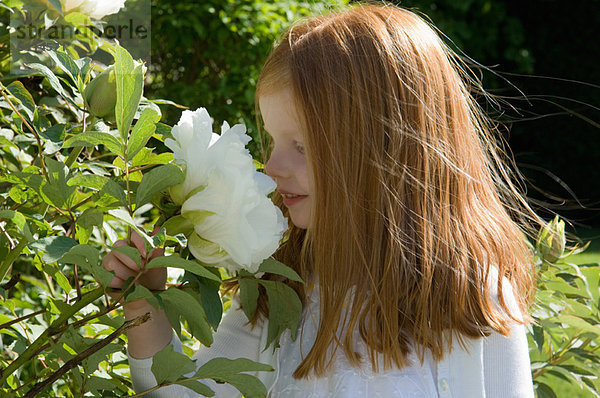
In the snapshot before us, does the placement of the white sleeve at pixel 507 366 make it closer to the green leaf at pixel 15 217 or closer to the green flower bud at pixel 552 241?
the green flower bud at pixel 552 241

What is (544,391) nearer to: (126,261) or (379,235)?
(379,235)

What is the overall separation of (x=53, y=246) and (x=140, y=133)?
126 mm

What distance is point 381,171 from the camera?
42.4 inches

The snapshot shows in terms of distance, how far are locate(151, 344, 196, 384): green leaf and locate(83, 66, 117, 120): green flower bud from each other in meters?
0.26

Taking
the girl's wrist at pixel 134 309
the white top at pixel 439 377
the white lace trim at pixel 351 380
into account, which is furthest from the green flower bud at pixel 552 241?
the girl's wrist at pixel 134 309

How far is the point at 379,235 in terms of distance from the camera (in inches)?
42.4

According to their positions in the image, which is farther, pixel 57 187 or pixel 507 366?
pixel 507 366

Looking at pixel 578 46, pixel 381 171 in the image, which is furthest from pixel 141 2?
pixel 578 46

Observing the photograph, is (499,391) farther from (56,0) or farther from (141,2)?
(141,2)

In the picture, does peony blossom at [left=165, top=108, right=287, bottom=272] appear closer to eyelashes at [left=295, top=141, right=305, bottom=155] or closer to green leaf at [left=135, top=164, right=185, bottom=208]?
green leaf at [left=135, top=164, right=185, bottom=208]

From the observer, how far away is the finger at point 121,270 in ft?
2.37

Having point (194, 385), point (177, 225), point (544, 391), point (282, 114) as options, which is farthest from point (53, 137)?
point (544, 391)

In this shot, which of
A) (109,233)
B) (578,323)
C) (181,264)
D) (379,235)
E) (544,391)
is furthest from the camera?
(544,391)

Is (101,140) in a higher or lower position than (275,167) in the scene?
higher
